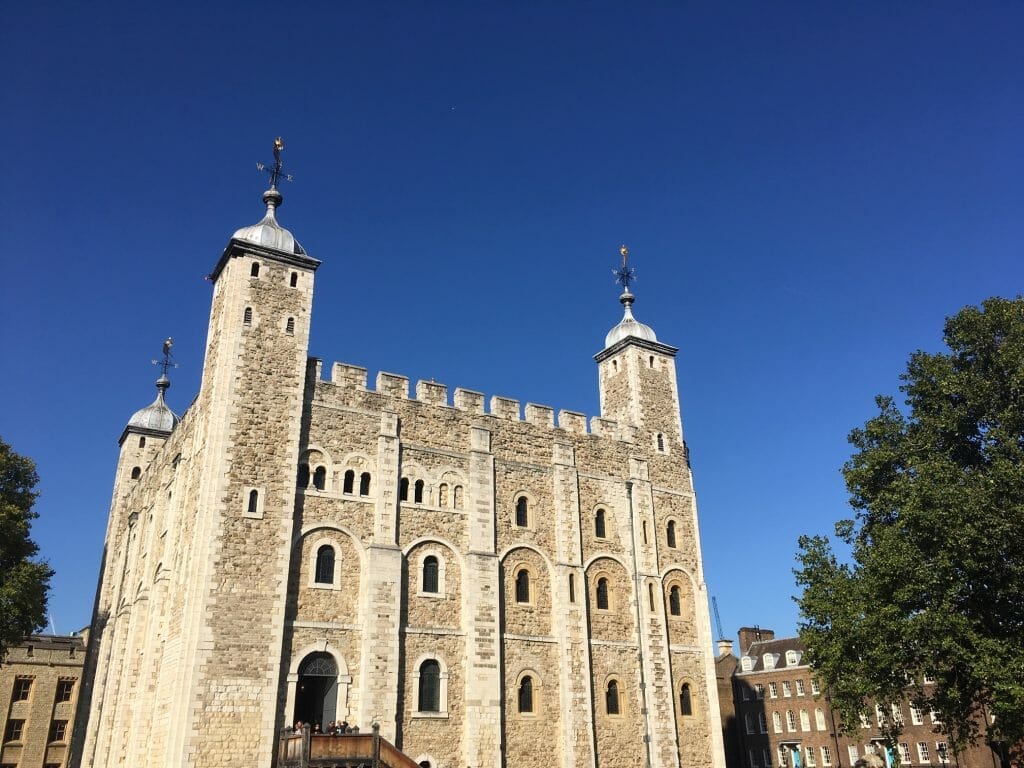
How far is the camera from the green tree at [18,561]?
3102 cm

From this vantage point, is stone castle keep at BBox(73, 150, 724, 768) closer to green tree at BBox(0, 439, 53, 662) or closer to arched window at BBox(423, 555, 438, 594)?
arched window at BBox(423, 555, 438, 594)

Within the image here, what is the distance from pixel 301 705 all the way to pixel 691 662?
1533 centimetres

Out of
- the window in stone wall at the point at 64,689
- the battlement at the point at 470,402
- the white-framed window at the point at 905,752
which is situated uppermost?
the battlement at the point at 470,402

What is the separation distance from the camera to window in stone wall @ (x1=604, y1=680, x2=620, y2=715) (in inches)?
1185

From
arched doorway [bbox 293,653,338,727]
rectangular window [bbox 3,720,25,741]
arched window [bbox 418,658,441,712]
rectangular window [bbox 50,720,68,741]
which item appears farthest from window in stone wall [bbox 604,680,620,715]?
rectangular window [bbox 3,720,25,741]

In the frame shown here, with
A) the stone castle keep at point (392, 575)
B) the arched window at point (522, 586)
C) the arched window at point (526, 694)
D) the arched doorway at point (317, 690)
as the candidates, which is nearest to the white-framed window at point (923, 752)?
the stone castle keep at point (392, 575)

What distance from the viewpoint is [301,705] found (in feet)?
83.9

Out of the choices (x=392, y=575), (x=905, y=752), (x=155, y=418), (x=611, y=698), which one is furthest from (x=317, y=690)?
(x=905, y=752)

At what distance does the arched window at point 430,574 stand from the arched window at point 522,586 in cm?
329

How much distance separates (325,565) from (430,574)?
12.1 feet

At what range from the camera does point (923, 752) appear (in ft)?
160

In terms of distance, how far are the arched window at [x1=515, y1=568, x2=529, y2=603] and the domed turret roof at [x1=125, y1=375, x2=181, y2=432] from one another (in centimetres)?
2275

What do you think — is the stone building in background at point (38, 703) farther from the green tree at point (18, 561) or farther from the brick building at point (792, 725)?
the brick building at point (792, 725)

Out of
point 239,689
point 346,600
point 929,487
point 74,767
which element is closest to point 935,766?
point 929,487
